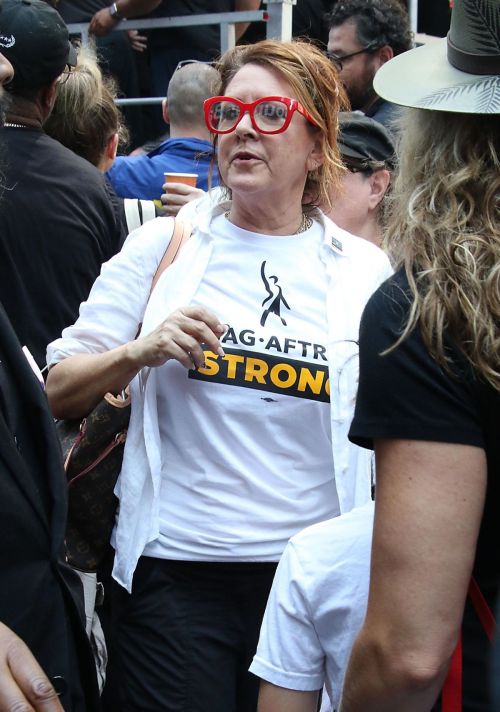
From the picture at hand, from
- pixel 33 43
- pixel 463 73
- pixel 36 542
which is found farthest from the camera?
pixel 33 43

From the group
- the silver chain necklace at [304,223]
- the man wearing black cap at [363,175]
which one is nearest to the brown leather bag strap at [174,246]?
the silver chain necklace at [304,223]

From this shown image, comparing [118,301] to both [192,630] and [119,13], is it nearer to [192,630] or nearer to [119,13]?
[192,630]

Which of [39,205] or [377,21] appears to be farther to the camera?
[377,21]

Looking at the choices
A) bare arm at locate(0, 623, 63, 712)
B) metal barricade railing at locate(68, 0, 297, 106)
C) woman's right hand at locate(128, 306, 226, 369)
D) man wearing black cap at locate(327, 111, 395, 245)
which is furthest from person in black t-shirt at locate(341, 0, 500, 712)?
metal barricade railing at locate(68, 0, 297, 106)

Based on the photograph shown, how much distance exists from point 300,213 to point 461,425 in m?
1.55

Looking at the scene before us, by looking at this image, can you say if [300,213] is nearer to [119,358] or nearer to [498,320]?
[119,358]

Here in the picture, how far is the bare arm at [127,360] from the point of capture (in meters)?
2.36

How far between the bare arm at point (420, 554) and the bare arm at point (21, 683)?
0.51 m

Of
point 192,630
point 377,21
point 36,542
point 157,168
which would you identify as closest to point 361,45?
point 377,21

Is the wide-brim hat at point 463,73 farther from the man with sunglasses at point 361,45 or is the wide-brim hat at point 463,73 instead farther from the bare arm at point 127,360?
the man with sunglasses at point 361,45

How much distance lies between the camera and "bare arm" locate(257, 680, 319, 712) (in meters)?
1.75

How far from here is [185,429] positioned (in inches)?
98.0

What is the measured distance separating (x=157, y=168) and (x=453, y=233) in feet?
9.70

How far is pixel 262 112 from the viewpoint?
2.67m
